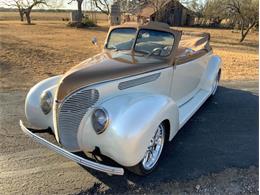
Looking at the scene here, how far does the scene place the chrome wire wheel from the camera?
11.3 feet

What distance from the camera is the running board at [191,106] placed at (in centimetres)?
439

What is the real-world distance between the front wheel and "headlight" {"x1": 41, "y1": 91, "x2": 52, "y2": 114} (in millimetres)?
1320

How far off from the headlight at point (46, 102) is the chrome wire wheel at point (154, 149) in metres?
1.38

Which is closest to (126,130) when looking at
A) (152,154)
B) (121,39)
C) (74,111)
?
(74,111)

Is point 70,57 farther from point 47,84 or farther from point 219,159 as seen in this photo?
point 219,159

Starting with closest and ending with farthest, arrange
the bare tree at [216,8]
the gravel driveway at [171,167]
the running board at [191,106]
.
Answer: the gravel driveway at [171,167] < the running board at [191,106] < the bare tree at [216,8]

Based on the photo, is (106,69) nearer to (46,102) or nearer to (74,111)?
(74,111)

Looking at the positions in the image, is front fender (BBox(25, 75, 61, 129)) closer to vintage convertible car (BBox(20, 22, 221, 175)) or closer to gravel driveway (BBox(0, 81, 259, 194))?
vintage convertible car (BBox(20, 22, 221, 175))

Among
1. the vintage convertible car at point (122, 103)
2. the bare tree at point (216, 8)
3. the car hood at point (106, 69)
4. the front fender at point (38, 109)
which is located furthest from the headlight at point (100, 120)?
the bare tree at point (216, 8)

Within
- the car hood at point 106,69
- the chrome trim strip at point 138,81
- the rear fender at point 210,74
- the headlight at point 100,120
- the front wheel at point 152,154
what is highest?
the car hood at point 106,69

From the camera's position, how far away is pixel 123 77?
3488 millimetres

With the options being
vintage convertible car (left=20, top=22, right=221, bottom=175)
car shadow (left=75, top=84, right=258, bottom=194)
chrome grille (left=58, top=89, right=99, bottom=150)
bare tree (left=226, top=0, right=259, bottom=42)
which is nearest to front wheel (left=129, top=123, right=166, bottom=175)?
vintage convertible car (left=20, top=22, right=221, bottom=175)

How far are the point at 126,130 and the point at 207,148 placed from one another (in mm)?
1777

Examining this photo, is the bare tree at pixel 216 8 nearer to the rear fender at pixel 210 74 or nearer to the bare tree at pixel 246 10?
the bare tree at pixel 246 10
